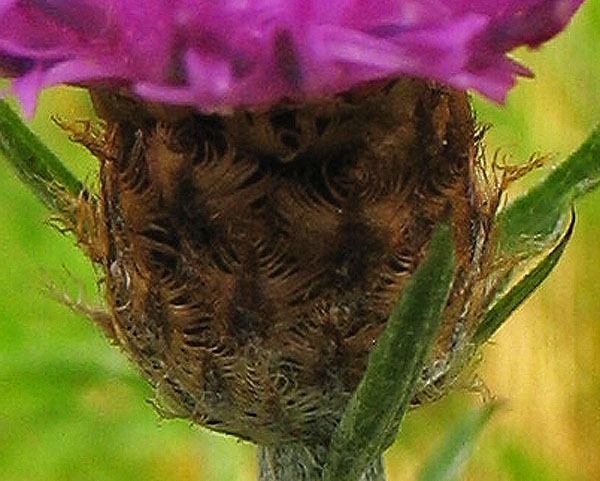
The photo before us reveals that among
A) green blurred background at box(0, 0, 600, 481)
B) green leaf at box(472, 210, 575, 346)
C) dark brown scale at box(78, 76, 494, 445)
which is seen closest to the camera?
dark brown scale at box(78, 76, 494, 445)

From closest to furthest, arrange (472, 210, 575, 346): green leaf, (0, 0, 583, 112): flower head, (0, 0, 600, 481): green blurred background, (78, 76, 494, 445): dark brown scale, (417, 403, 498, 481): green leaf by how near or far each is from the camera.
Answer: (0, 0, 583, 112): flower head
(78, 76, 494, 445): dark brown scale
(472, 210, 575, 346): green leaf
(417, 403, 498, 481): green leaf
(0, 0, 600, 481): green blurred background

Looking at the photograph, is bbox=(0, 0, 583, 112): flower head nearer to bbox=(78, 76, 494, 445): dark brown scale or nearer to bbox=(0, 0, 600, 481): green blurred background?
bbox=(78, 76, 494, 445): dark brown scale

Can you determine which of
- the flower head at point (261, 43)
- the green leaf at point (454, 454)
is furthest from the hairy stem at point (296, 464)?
the flower head at point (261, 43)

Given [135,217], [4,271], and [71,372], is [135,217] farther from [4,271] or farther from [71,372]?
[4,271]

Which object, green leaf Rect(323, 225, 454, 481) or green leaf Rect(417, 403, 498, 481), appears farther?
green leaf Rect(417, 403, 498, 481)


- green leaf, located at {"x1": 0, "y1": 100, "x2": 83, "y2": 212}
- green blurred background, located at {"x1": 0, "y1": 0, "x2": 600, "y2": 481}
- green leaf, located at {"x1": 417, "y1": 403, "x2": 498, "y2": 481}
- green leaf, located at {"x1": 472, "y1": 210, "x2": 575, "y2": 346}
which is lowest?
green blurred background, located at {"x1": 0, "y1": 0, "x2": 600, "y2": 481}

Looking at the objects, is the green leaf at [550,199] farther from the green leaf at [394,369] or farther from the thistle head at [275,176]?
the green leaf at [394,369]

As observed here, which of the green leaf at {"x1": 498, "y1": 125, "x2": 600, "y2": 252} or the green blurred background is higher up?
the green leaf at {"x1": 498, "y1": 125, "x2": 600, "y2": 252}

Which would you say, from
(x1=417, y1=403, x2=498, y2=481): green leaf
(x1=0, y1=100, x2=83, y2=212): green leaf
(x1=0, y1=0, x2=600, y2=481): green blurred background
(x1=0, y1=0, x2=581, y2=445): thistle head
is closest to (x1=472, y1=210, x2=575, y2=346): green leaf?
(x1=0, y1=0, x2=581, y2=445): thistle head
